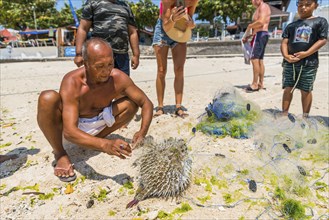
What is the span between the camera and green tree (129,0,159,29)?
37469 mm

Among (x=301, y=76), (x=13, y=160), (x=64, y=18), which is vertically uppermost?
(x=64, y=18)

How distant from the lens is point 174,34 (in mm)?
3422

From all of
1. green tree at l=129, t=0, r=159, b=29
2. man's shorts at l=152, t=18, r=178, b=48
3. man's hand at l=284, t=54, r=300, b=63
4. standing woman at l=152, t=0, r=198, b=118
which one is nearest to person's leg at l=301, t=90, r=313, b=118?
man's hand at l=284, t=54, r=300, b=63

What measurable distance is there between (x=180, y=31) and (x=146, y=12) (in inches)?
1435

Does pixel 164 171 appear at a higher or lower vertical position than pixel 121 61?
Result: lower

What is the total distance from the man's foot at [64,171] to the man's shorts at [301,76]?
2.86 metres

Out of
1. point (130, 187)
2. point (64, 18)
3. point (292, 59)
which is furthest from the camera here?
point (64, 18)

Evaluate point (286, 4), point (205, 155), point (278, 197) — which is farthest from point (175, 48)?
point (286, 4)

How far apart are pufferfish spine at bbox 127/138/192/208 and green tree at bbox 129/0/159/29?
124 feet

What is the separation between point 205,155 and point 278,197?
0.79 metres

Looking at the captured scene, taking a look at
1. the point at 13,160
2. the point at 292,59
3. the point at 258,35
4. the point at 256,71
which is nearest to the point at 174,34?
the point at 292,59

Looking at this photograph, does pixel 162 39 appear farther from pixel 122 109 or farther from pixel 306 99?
pixel 306 99

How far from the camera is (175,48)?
11.8 feet

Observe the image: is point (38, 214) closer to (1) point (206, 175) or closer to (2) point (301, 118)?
(1) point (206, 175)
